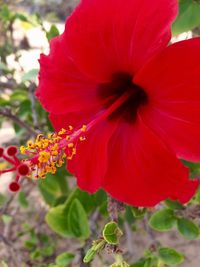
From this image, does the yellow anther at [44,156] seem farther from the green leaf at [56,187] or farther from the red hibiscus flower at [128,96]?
the green leaf at [56,187]

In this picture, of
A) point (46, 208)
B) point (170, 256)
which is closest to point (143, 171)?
point (170, 256)

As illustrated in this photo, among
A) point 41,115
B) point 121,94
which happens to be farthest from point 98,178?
point 41,115

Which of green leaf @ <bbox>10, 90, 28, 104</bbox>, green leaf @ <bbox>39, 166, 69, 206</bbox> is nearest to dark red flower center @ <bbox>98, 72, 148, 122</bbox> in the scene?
green leaf @ <bbox>39, 166, 69, 206</bbox>

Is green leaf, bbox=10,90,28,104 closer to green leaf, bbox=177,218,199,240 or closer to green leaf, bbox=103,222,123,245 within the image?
green leaf, bbox=177,218,199,240

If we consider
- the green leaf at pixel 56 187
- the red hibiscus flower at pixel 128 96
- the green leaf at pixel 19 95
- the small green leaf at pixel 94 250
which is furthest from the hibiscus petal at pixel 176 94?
the green leaf at pixel 19 95

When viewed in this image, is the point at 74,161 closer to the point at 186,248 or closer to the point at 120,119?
the point at 120,119

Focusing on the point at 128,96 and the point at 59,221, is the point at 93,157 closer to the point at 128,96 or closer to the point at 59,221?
the point at 128,96
